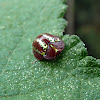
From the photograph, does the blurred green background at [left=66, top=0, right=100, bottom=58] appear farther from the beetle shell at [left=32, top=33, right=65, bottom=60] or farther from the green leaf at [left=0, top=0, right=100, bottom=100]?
the beetle shell at [left=32, top=33, right=65, bottom=60]

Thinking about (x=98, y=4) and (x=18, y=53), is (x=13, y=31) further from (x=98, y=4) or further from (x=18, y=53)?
(x=98, y=4)

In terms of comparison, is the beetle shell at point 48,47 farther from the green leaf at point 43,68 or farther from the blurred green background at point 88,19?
the blurred green background at point 88,19

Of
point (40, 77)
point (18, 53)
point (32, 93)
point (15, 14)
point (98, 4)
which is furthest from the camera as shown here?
point (98, 4)

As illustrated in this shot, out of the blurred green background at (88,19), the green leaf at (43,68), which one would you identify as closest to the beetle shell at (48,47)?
the green leaf at (43,68)

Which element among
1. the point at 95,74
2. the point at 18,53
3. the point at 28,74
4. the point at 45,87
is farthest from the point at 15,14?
the point at 95,74

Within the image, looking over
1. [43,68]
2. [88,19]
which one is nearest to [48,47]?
[43,68]

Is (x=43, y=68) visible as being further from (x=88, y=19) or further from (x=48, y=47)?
(x=88, y=19)
